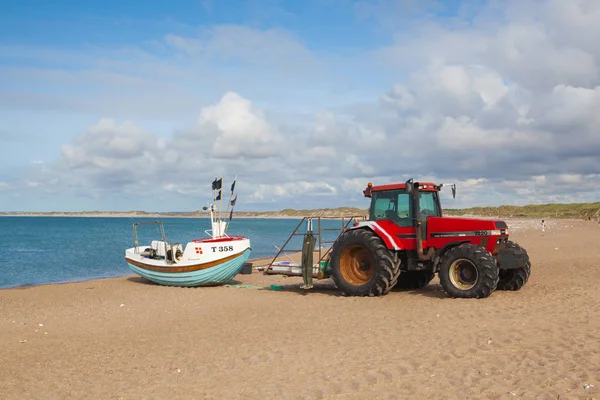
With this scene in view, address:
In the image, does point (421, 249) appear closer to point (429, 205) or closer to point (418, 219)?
point (418, 219)

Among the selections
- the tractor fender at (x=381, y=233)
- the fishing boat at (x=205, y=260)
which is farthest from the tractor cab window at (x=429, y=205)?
the fishing boat at (x=205, y=260)

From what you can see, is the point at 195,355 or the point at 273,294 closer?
the point at 195,355

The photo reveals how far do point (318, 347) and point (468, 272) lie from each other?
15.2ft

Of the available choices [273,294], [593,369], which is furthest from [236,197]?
[593,369]

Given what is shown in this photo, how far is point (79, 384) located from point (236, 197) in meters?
11.3

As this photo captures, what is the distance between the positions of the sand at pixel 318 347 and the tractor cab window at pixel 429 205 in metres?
1.89

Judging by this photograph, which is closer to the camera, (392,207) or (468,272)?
(468,272)

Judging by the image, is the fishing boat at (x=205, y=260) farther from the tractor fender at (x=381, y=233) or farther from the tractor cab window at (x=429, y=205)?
the tractor cab window at (x=429, y=205)

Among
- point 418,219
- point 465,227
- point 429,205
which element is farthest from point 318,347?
point 429,205

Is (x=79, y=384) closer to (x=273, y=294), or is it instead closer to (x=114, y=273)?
(x=273, y=294)

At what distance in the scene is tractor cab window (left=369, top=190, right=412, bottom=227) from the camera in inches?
484

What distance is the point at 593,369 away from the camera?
6.16 metres

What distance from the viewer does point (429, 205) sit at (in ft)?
41.2

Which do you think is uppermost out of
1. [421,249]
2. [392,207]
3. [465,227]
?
[392,207]
